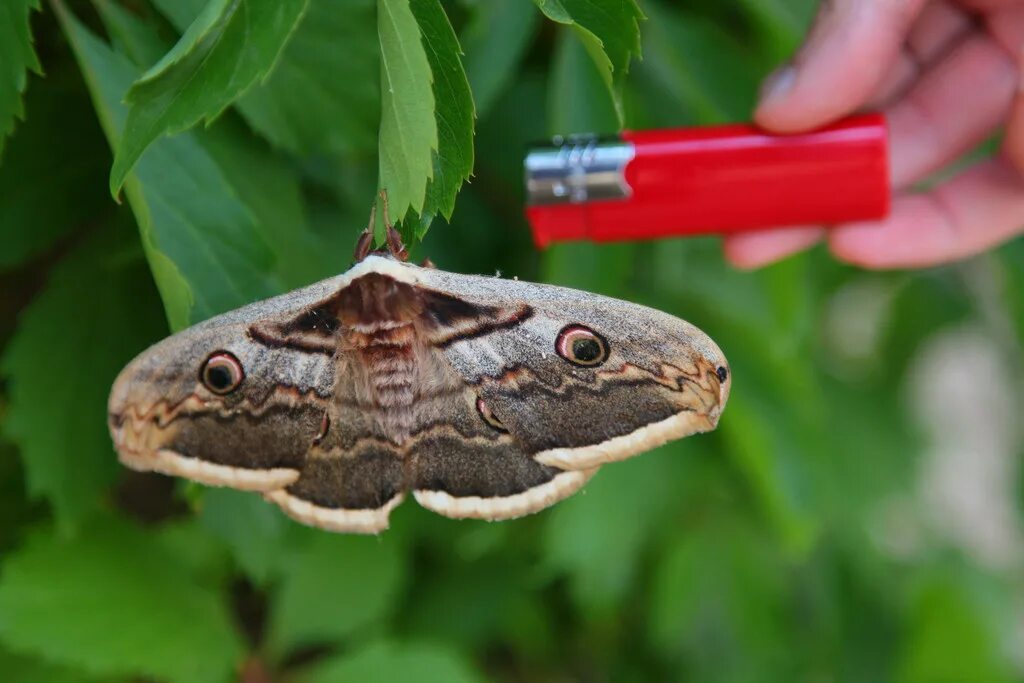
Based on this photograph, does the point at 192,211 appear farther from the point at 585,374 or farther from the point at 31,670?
the point at 31,670

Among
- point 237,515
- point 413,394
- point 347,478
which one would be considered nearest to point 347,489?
point 347,478

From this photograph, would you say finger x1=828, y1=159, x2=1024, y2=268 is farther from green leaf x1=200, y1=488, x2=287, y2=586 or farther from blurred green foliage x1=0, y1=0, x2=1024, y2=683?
green leaf x1=200, y1=488, x2=287, y2=586

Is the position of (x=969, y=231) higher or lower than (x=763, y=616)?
higher

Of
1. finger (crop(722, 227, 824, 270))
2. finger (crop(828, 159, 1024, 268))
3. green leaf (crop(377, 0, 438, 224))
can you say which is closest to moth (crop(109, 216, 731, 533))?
green leaf (crop(377, 0, 438, 224))

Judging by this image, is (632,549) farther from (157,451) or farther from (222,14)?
(222,14)

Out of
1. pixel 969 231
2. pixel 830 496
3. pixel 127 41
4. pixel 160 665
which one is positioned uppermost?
pixel 127 41

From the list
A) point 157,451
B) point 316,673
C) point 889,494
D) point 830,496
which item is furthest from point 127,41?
point 889,494

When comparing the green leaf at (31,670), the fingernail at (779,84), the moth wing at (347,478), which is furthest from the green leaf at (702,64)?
the green leaf at (31,670)
